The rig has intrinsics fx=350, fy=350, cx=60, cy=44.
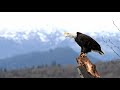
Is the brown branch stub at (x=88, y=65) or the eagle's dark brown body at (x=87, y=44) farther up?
the eagle's dark brown body at (x=87, y=44)

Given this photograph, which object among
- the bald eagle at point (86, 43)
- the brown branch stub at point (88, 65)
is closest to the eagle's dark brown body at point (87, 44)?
the bald eagle at point (86, 43)

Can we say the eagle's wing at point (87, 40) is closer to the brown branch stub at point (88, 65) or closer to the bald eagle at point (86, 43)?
the bald eagle at point (86, 43)

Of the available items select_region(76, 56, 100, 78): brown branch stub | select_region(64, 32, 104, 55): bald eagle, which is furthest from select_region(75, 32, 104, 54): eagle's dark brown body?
select_region(76, 56, 100, 78): brown branch stub

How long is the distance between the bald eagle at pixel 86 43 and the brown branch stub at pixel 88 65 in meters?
0.20

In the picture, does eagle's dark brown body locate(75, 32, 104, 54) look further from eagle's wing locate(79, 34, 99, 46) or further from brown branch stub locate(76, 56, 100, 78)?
brown branch stub locate(76, 56, 100, 78)

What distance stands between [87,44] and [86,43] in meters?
0.03

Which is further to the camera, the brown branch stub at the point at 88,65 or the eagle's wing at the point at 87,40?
the eagle's wing at the point at 87,40

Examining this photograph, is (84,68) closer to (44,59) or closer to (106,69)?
(106,69)

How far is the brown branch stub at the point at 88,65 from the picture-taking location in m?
4.27

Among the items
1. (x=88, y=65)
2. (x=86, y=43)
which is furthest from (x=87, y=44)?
(x=88, y=65)
